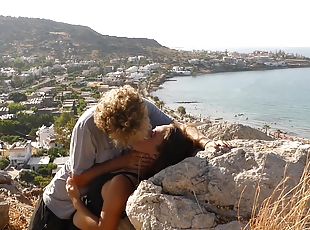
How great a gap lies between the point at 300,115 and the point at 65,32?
69225mm

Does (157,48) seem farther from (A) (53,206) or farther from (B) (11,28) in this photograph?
(A) (53,206)

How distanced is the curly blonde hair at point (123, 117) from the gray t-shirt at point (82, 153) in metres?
0.14

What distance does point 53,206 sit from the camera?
8.14 feet

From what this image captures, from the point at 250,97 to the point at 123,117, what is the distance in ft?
185

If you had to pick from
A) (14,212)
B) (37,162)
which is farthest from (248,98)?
(14,212)

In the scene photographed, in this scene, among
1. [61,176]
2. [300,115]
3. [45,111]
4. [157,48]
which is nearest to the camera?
[61,176]

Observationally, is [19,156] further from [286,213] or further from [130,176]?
[286,213]

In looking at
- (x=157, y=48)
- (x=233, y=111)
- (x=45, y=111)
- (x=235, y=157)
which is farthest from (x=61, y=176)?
(x=157, y=48)

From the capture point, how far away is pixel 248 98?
5681 centimetres

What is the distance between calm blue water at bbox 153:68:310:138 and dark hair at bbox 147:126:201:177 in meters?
33.6

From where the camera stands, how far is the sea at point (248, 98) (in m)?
42.5

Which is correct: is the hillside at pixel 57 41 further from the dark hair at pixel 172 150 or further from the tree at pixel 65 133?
the dark hair at pixel 172 150

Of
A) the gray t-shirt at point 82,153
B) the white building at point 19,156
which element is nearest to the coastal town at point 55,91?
the white building at point 19,156

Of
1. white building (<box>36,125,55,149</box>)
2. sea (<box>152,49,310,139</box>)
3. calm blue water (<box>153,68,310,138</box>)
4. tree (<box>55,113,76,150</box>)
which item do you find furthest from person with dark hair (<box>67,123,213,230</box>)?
calm blue water (<box>153,68,310,138</box>)
